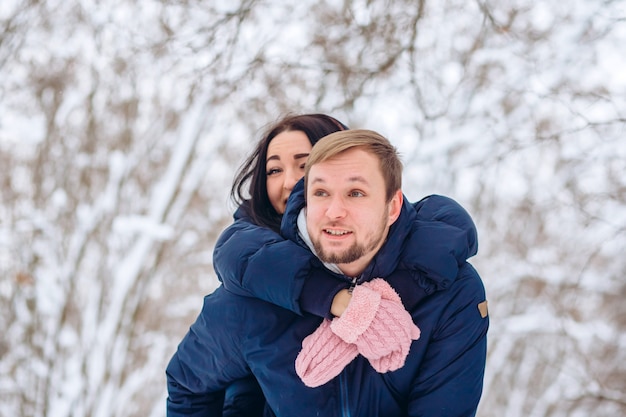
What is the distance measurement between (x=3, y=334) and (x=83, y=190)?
226cm

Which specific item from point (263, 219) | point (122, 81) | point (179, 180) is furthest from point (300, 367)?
point (122, 81)

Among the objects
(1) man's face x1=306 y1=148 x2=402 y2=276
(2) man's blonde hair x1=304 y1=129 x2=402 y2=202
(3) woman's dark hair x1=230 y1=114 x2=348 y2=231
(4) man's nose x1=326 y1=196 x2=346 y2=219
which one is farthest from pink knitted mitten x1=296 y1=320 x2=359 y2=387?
(3) woman's dark hair x1=230 y1=114 x2=348 y2=231

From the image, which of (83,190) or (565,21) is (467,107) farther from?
(83,190)

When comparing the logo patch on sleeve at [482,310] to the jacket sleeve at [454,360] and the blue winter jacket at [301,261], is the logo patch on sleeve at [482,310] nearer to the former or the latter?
the jacket sleeve at [454,360]

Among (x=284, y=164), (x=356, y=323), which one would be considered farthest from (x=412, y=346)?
(x=284, y=164)

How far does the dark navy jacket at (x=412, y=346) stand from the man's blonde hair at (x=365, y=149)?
10cm

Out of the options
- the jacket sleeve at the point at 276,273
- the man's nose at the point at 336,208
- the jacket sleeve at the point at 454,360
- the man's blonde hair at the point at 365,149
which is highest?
the man's blonde hair at the point at 365,149

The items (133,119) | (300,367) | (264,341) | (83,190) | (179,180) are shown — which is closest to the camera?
(300,367)

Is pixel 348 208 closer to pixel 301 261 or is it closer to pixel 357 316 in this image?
pixel 301 261

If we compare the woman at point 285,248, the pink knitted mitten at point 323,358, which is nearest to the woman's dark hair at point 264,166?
the woman at point 285,248

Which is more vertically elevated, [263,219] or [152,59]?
[152,59]

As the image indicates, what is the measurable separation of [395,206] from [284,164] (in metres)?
0.67

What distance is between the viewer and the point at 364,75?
16.8 ft

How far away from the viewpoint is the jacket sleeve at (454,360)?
1.83 m
